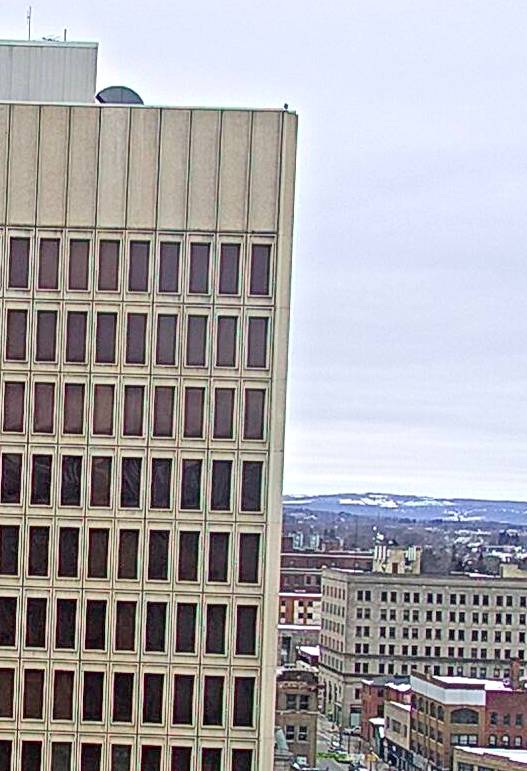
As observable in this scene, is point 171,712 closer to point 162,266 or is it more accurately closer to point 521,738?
point 162,266

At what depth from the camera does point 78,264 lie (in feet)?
95.0

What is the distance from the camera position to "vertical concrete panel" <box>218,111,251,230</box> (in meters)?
Answer: 28.7

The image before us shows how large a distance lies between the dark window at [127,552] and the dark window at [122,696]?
6.59 ft

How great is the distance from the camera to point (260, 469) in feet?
93.9

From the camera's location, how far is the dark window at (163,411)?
94.4 ft

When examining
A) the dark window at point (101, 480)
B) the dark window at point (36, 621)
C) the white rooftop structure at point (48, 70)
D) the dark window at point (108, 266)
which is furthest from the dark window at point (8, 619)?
the white rooftop structure at point (48, 70)

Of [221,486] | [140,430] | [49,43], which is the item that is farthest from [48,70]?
[221,486]

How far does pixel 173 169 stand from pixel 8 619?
9.59m

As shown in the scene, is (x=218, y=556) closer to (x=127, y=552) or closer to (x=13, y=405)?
(x=127, y=552)

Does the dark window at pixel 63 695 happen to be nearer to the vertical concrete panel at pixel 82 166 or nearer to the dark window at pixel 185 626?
the dark window at pixel 185 626

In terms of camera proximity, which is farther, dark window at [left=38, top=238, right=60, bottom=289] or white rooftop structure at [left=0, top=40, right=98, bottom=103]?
white rooftop structure at [left=0, top=40, right=98, bottom=103]

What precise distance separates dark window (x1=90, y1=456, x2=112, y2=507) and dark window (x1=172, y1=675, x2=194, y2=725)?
3795 mm

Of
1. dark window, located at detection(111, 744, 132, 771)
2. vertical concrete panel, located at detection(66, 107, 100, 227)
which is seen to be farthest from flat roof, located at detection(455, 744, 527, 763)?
vertical concrete panel, located at detection(66, 107, 100, 227)

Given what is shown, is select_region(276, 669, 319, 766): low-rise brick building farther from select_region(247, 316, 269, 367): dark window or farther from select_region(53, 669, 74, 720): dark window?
select_region(247, 316, 269, 367): dark window
